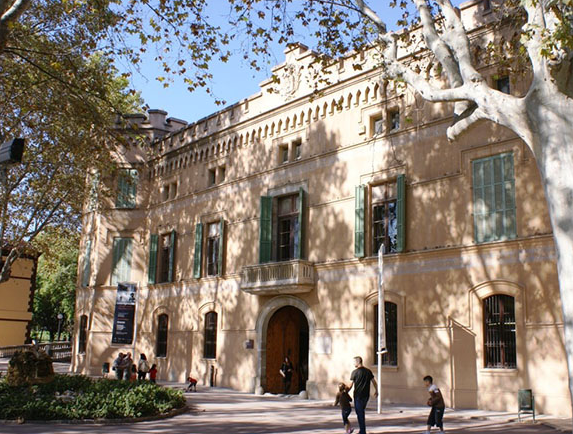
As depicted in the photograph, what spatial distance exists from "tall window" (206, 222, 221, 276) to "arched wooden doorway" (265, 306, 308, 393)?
3.96m

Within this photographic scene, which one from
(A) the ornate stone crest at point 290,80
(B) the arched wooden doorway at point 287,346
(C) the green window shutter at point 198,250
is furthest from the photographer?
(C) the green window shutter at point 198,250

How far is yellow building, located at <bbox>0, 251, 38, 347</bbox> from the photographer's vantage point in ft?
160

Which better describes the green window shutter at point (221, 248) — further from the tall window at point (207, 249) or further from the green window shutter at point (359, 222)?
the green window shutter at point (359, 222)

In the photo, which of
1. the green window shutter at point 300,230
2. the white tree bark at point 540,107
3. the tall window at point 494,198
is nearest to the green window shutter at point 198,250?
the green window shutter at point 300,230

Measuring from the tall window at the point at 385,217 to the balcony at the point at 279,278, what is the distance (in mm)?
2717

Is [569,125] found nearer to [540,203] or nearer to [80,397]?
[540,203]

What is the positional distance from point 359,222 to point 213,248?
28.7 feet

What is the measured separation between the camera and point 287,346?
24891 millimetres

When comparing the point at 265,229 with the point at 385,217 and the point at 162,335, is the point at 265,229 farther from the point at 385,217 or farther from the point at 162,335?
the point at 162,335

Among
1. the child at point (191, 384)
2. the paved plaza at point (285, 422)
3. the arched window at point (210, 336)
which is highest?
A: the arched window at point (210, 336)

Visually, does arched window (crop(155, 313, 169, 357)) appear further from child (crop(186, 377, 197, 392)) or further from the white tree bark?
the white tree bark

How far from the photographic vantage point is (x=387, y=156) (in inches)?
828

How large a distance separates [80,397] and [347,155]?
39.2 ft

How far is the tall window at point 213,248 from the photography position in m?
27.3
